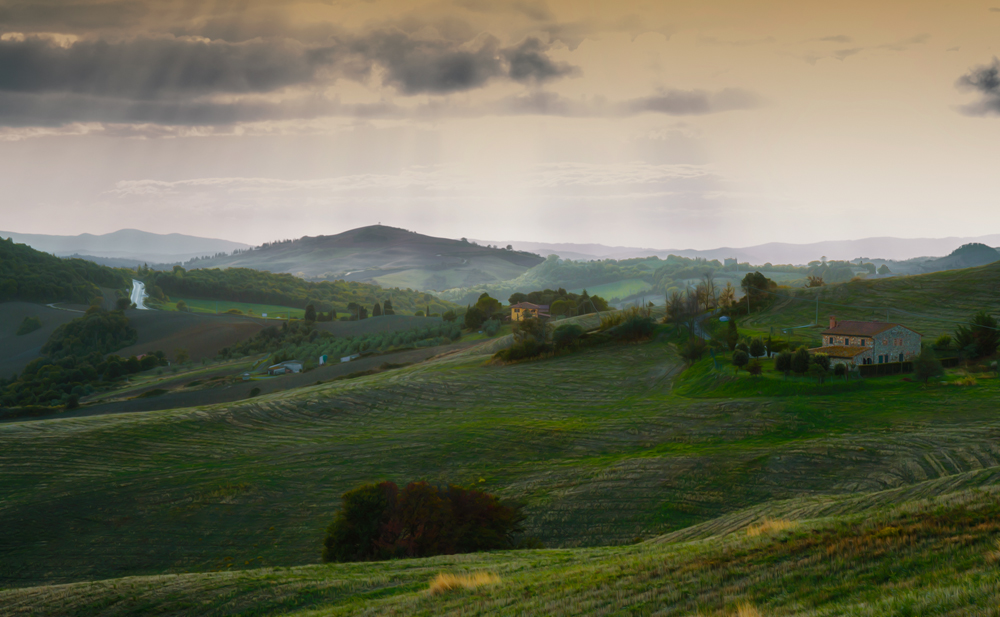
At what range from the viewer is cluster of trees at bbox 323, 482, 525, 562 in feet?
68.2

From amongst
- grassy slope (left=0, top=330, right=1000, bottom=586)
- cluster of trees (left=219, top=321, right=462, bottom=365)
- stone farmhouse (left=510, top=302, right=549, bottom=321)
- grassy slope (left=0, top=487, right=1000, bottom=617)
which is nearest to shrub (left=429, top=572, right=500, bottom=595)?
grassy slope (left=0, top=487, right=1000, bottom=617)

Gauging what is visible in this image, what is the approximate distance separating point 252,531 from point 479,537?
10184mm

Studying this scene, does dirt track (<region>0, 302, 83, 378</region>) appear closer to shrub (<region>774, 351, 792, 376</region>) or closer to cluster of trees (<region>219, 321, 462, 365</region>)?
cluster of trees (<region>219, 321, 462, 365</region>)

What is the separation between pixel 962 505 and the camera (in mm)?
11289

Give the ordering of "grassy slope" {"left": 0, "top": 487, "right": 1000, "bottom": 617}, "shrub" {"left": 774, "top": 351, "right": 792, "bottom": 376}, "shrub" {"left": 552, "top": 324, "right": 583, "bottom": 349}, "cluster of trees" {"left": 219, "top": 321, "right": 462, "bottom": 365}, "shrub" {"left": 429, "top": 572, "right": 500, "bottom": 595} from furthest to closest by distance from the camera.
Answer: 1. "cluster of trees" {"left": 219, "top": 321, "right": 462, "bottom": 365}
2. "shrub" {"left": 552, "top": 324, "right": 583, "bottom": 349}
3. "shrub" {"left": 774, "top": 351, "right": 792, "bottom": 376}
4. "shrub" {"left": 429, "top": 572, "right": 500, "bottom": 595}
5. "grassy slope" {"left": 0, "top": 487, "right": 1000, "bottom": 617}

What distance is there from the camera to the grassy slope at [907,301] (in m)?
67.1

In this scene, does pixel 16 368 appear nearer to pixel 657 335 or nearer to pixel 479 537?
pixel 657 335

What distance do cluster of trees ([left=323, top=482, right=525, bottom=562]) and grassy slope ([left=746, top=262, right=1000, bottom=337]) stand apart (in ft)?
172

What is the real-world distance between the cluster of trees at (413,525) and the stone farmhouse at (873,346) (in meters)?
32.2

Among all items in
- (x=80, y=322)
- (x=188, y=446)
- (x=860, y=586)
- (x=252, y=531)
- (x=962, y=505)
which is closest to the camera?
(x=860, y=586)

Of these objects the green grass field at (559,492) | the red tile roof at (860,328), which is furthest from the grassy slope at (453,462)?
the red tile roof at (860,328)

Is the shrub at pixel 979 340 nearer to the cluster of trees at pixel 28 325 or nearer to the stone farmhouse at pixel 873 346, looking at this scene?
the stone farmhouse at pixel 873 346

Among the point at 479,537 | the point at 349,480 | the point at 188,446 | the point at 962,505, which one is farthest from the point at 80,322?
the point at 962,505

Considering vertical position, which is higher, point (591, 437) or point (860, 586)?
point (860, 586)
